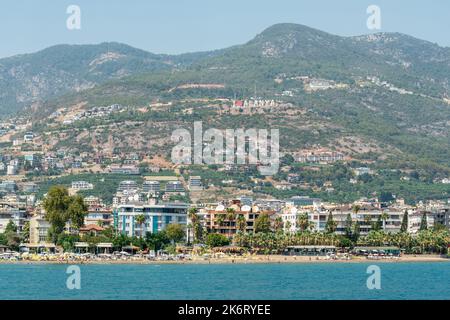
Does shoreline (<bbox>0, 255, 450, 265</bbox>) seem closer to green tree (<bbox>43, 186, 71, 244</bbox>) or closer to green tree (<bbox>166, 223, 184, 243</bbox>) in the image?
green tree (<bbox>43, 186, 71, 244</bbox>)

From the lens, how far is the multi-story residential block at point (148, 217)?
135375 millimetres

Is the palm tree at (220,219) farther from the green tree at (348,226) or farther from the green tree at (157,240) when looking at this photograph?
the green tree at (348,226)

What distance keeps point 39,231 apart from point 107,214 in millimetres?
24981

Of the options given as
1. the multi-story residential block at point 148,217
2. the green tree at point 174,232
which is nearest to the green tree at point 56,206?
the green tree at point 174,232

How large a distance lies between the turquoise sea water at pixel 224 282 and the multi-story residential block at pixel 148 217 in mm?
29829

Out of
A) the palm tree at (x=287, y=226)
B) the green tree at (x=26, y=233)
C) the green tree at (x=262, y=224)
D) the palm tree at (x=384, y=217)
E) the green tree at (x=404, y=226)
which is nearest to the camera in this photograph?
the green tree at (x=262, y=224)

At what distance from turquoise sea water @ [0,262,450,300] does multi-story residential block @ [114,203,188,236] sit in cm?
2983

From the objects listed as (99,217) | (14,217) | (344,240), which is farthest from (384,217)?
(14,217)

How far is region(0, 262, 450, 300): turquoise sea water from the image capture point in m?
64.2

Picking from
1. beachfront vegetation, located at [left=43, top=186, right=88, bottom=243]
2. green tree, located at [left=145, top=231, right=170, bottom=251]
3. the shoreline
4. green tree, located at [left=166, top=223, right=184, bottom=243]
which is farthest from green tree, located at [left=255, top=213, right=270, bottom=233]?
beachfront vegetation, located at [left=43, top=186, right=88, bottom=243]

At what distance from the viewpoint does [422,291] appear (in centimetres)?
7106

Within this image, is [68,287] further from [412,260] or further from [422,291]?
[412,260]

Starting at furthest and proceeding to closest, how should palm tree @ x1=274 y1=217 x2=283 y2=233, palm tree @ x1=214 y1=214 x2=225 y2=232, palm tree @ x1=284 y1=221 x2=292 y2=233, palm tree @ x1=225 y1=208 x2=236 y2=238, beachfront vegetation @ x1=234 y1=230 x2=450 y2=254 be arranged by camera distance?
1. palm tree @ x1=284 y1=221 x2=292 y2=233
2. palm tree @ x1=274 y1=217 x2=283 y2=233
3. palm tree @ x1=225 y1=208 x2=236 y2=238
4. palm tree @ x1=214 y1=214 x2=225 y2=232
5. beachfront vegetation @ x1=234 y1=230 x2=450 y2=254
